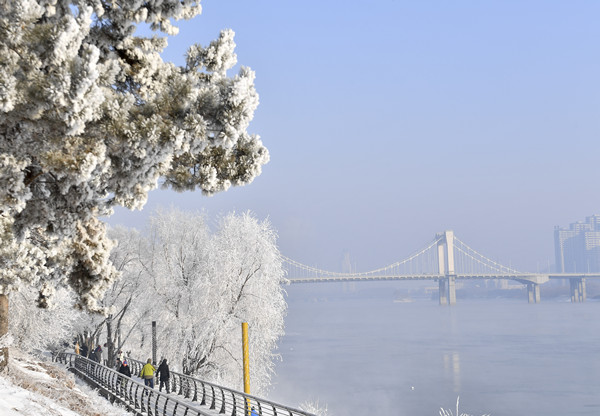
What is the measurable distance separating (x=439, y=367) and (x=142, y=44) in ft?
153

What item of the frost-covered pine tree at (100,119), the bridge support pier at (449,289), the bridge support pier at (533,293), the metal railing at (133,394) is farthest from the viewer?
the bridge support pier at (533,293)

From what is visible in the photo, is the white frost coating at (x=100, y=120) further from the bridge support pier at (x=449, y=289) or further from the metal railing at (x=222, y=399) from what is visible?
the bridge support pier at (x=449, y=289)

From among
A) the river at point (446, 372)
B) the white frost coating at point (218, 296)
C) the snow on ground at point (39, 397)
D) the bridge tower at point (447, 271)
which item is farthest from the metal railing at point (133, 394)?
the bridge tower at point (447, 271)

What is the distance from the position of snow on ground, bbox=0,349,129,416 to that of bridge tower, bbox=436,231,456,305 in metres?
105

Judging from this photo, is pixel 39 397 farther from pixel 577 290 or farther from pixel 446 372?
pixel 577 290

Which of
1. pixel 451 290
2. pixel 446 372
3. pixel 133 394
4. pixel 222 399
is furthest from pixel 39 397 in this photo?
pixel 451 290

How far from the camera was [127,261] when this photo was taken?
108ft

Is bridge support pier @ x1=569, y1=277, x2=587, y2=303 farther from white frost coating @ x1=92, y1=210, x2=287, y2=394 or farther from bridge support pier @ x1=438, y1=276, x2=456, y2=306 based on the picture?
white frost coating @ x1=92, y1=210, x2=287, y2=394

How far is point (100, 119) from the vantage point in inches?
238

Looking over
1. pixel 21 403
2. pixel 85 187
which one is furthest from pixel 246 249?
pixel 85 187

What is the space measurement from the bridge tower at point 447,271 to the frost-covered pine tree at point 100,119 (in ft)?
373

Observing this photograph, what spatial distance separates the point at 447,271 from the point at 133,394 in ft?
374

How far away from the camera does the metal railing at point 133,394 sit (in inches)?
591

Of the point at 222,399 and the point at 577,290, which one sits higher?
the point at 577,290
